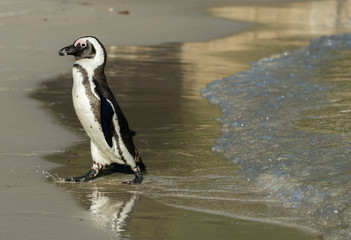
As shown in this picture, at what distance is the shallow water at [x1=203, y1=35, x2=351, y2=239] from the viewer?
546 centimetres

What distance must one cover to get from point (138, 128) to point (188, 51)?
22.8ft

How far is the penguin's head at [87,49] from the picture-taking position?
586cm

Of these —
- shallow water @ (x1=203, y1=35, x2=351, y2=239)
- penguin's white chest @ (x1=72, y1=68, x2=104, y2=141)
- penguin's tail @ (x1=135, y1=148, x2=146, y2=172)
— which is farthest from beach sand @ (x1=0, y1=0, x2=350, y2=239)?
penguin's white chest @ (x1=72, y1=68, x2=104, y2=141)

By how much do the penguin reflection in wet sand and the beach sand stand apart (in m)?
0.35

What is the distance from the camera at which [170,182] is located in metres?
5.95

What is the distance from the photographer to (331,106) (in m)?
8.95

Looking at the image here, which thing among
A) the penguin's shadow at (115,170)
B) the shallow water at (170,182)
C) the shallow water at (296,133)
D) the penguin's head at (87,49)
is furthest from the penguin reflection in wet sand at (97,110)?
the shallow water at (296,133)

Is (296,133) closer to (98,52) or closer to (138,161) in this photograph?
(138,161)

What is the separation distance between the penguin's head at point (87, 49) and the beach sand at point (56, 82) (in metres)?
1.01

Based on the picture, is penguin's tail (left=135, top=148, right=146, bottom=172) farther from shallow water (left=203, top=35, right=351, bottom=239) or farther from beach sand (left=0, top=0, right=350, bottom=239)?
shallow water (left=203, top=35, right=351, bottom=239)

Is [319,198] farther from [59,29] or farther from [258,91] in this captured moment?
[59,29]

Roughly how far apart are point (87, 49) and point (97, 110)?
1.64 ft

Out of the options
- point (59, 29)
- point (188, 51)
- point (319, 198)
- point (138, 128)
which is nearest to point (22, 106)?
point (138, 128)

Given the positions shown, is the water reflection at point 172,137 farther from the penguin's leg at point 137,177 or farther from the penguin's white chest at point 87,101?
the penguin's white chest at point 87,101
